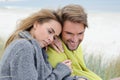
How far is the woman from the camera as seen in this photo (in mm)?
2861

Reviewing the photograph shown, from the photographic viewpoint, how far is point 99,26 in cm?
996

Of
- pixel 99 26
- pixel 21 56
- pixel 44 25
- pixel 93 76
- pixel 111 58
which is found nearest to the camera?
pixel 21 56

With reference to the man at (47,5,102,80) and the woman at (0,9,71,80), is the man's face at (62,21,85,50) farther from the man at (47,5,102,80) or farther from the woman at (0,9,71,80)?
the woman at (0,9,71,80)

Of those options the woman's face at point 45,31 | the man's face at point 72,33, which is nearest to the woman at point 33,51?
the woman's face at point 45,31

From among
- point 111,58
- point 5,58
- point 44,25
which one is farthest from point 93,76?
point 111,58

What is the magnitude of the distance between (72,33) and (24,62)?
1.92 ft

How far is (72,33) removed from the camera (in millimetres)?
3324

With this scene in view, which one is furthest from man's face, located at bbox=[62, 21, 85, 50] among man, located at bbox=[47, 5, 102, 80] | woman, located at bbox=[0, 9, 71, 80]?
Result: woman, located at bbox=[0, 9, 71, 80]

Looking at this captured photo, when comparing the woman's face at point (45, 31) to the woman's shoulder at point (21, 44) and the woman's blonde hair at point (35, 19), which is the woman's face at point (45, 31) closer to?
the woman's blonde hair at point (35, 19)

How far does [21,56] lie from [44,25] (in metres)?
0.35

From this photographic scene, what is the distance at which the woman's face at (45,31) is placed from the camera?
308cm

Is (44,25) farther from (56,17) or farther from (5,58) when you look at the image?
(5,58)

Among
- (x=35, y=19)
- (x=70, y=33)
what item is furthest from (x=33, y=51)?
(x=70, y=33)

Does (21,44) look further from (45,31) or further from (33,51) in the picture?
(45,31)
